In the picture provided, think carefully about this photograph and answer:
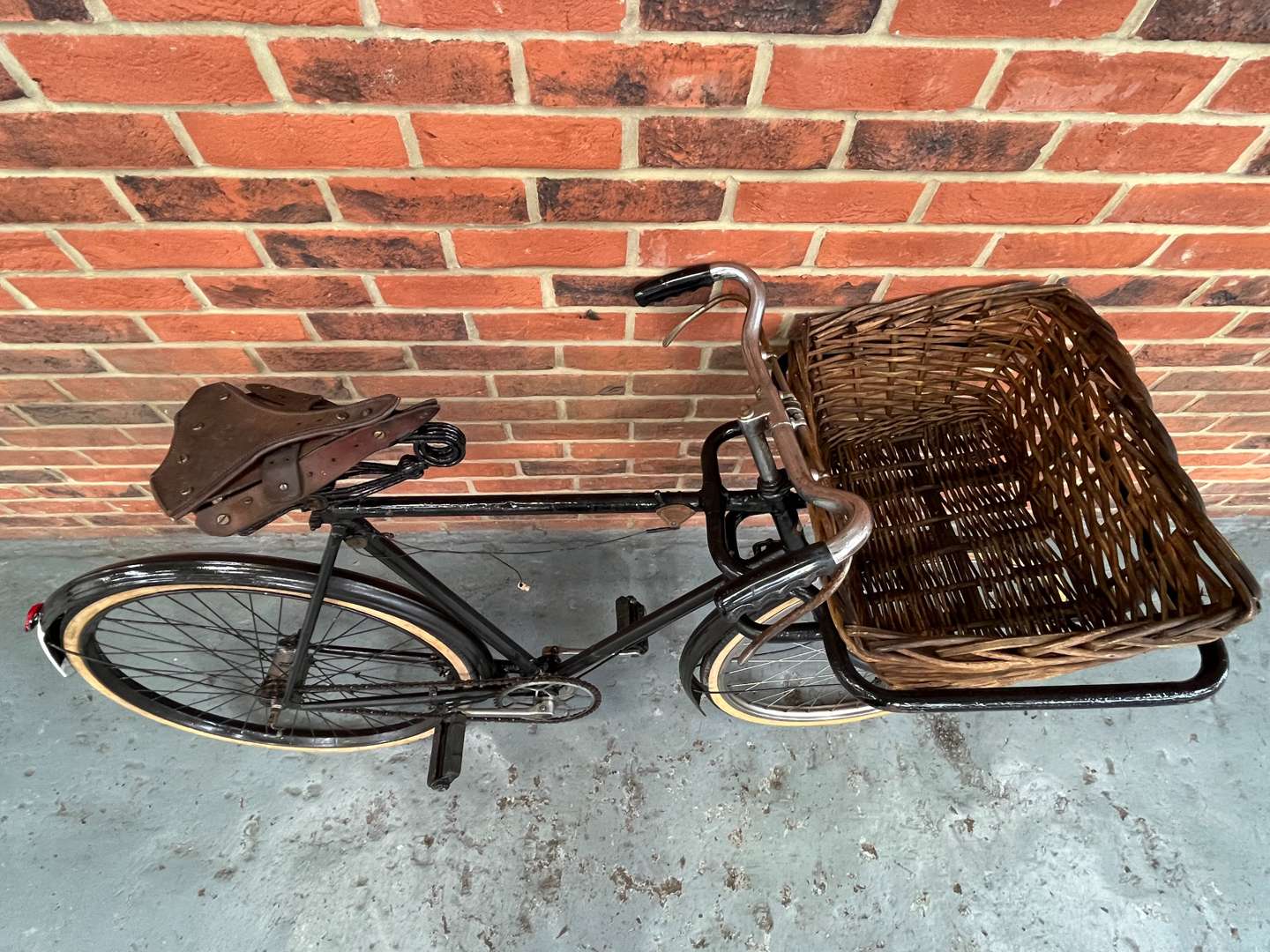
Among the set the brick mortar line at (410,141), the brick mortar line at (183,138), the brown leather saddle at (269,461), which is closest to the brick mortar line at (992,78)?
the brick mortar line at (410,141)

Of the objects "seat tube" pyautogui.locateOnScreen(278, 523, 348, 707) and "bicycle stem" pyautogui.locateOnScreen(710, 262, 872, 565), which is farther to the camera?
"seat tube" pyautogui.locateOnScreen(278, 523, 348, 707)

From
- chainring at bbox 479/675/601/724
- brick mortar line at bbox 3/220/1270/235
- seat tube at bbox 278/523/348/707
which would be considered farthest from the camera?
chainring at bbox 479/675/601/724

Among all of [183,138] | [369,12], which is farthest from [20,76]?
[369,12]

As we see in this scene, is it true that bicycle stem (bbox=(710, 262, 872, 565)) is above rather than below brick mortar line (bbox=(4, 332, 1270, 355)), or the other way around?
above

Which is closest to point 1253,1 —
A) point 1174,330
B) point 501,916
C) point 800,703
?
point 1174,330

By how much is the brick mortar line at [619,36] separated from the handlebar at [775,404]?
0.27 meters

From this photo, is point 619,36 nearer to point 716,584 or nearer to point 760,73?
point 760,73

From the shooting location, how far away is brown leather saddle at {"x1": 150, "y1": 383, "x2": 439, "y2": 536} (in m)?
0.85

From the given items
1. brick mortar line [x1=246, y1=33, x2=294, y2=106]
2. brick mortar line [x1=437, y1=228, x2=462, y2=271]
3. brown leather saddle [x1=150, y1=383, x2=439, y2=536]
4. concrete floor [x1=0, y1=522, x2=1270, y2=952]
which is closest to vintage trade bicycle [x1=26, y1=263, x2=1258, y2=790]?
brown leather saddle [x1=150, y1=383, x2=439, y2=536]

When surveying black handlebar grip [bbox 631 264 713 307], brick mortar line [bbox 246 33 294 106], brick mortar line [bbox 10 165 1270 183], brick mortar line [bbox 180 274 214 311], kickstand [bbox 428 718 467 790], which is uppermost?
brick mortar line [bbox 246 33 294 106]

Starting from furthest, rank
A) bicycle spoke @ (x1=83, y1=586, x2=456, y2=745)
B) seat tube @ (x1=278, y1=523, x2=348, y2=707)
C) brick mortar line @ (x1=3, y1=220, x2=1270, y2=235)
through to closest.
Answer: bicycle spoke @ (x1=83, y1=586, x2=456, y2=745) < seat tube @ (x1=278, y1=523, x2=348, y2=707) < brick mortar line @ (x1=3, y1=220, x2=1270, y2=235)

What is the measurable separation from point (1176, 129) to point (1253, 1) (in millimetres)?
152

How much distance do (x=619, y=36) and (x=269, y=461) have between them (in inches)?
26.0

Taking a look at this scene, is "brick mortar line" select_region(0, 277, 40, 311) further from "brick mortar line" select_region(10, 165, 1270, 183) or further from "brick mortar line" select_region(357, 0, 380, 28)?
"brick mortar line" select_region(357, 0, 380, 28)
